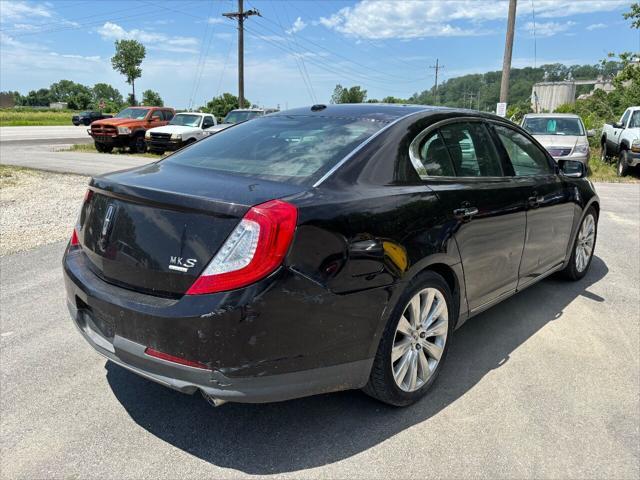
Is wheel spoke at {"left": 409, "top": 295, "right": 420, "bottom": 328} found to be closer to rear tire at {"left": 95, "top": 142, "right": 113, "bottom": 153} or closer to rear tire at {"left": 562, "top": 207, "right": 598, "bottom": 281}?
rear tire at {"left": 562, "top": 207, "right": 598, "bottom": 281}

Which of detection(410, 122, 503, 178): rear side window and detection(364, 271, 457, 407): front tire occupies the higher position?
detection(410, 122, 503, 178): rear side window

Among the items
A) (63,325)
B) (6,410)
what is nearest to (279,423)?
(6,410)

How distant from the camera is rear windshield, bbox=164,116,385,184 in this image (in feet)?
9.19

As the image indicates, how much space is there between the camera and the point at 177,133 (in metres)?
19.1

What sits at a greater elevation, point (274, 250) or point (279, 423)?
point (274, 250)

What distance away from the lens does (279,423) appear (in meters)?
2.83

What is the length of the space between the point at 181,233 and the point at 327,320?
0.77m

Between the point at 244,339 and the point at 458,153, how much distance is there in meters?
2.03

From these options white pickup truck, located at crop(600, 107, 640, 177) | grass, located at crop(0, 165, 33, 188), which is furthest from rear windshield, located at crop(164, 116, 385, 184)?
white pickup truck, located at crop(600, 107, 640, 177)

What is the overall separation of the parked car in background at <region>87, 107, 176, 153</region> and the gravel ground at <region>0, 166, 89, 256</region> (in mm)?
7821

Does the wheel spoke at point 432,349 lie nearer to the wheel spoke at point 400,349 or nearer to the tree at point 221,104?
the wheel spoke at point 400,349

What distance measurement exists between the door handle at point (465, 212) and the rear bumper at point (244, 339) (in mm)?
1012

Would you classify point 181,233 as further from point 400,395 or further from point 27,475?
point 400,395

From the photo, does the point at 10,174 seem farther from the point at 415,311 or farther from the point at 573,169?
the point at 415,311
